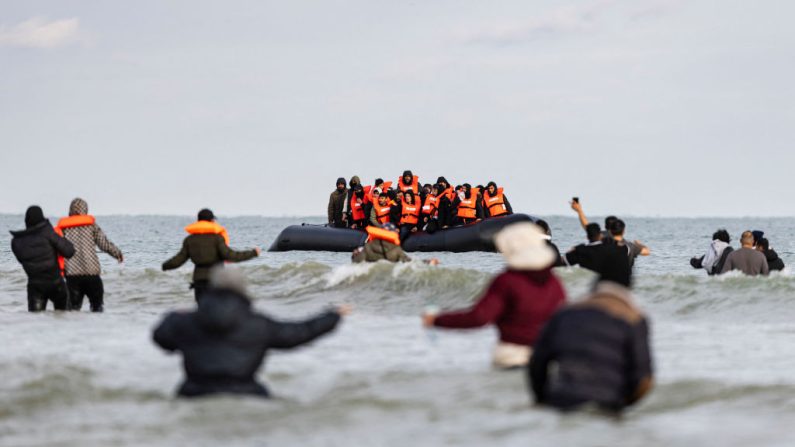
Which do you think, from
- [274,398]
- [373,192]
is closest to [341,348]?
[274,398]

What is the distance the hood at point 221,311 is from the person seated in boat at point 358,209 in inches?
866

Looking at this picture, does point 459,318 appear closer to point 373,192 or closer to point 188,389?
point 188,389

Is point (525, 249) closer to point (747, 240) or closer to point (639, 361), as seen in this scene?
point (639, 361)

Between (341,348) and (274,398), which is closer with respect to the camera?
(274,398)

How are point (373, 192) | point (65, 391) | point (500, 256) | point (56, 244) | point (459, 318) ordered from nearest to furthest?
point (459, 318)
point (65, 391)
point (56, 244)
point (373, 192)
point (500, 256)

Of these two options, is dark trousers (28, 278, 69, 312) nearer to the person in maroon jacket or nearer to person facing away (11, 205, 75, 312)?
person facing away (11, 205, 75, 312)

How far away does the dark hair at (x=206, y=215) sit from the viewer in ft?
44.0

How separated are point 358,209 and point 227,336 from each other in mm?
23486

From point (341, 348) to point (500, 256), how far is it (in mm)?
21813

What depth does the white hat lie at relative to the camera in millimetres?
7254

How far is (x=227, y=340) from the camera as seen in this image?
23.2 feet

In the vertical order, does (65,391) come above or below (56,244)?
below

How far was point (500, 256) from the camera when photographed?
33.5 m

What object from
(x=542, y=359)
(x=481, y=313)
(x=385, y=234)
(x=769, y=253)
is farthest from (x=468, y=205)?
(x=542, y=359)
